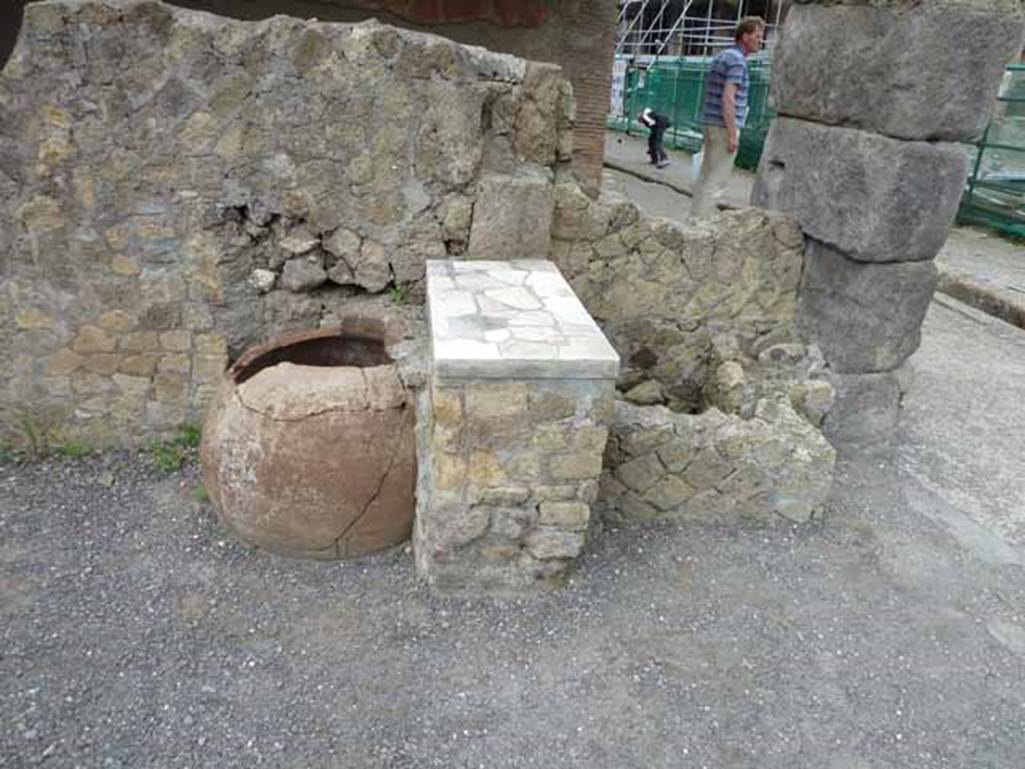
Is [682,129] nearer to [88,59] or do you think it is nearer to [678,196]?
[678,196]

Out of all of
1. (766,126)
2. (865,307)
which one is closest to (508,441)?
(865,307)

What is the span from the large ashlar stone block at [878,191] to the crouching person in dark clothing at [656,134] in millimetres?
8582

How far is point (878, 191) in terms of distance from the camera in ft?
11.6

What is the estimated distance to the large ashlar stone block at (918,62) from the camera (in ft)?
10.7

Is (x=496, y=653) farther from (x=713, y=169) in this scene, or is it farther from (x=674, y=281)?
(x=713, y=169)

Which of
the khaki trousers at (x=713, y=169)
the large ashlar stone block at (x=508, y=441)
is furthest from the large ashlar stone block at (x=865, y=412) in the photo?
the khaki trousers at (x=713, y=169)

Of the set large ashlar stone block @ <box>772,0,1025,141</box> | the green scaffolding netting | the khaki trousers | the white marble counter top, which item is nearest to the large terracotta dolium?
the white marble counter top

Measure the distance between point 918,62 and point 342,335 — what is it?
272 centimetres

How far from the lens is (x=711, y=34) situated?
2144 centimetres

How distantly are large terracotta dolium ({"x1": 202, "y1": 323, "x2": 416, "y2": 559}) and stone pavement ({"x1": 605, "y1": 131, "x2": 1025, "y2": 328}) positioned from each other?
4244 millimetres

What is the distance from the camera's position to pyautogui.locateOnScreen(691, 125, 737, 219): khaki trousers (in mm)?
5909

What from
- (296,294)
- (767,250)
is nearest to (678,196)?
(767,250)

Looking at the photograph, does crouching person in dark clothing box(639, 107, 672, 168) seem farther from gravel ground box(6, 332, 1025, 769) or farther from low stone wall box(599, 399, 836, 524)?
gravel ground box(6, 332, 1025, 769)

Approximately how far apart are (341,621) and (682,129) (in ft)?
48.3
